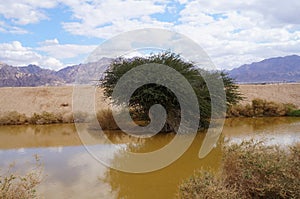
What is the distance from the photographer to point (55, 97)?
29.0 m

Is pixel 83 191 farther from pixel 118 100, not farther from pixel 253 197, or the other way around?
pixel 118 100

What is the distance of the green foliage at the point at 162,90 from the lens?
14.2 metres

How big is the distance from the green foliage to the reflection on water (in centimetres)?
115

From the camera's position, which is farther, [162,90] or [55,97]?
[55,97]

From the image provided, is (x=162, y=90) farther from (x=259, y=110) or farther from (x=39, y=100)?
(x=39, y=100)

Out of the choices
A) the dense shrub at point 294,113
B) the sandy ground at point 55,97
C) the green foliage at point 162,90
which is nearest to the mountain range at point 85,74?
the green foliage at point 162,90

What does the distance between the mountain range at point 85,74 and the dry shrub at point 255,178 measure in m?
11.4

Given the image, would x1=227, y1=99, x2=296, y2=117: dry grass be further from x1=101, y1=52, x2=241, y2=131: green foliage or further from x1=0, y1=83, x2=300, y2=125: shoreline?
x1=101, y1=52, x2=241, y2=131: green foliage

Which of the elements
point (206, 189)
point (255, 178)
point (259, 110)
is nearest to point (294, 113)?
point (259, 110)

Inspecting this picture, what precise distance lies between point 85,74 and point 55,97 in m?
6.57

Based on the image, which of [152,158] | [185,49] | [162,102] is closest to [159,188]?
[152,158]

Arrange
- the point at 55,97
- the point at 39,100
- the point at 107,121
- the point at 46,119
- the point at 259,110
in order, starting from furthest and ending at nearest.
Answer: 1. the point at 55,97
2. the point at 39,100
3. the point at 259,110
4. the point at 46,119
5. the point at 107,121

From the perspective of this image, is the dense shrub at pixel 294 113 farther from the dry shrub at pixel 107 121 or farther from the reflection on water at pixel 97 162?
the dry shrub at pixel 107 121

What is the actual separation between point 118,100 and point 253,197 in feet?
32.7
